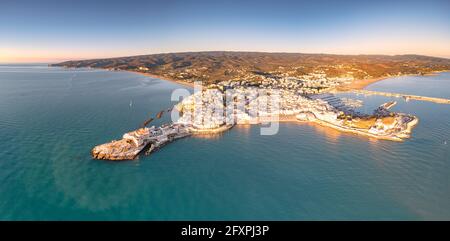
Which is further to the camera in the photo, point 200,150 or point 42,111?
point 42,111

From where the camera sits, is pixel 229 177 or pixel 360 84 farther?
pixel 360 84

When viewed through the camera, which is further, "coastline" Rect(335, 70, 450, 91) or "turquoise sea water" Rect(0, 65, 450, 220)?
"coastline" Rect(335, 70, 450, 91)

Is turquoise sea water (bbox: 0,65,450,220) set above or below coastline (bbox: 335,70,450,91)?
below

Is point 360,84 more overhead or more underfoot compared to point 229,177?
more overhead
